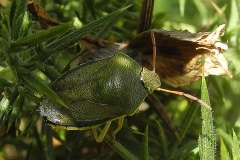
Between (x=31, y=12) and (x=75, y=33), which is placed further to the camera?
(x=31, y=12)

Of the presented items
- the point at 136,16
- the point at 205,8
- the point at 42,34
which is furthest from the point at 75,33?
the point at 205,8

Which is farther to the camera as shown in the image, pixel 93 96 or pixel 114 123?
pixel 114 123

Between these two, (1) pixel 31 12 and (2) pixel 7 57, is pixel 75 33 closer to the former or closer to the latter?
(2) pixel 7 57

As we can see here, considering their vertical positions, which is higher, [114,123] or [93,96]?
[93,96]
